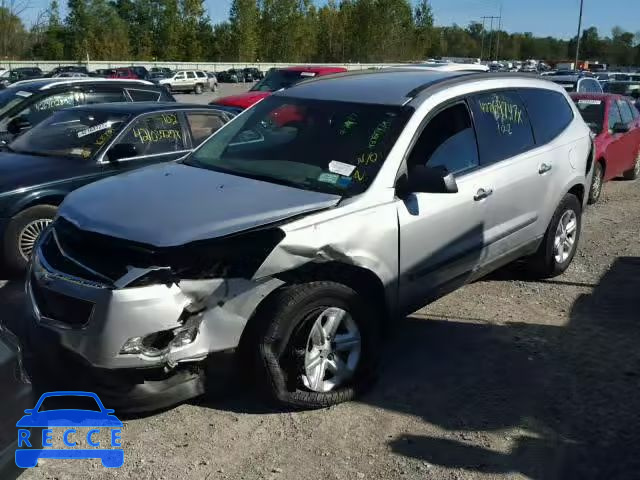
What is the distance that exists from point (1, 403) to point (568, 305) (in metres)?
4.50

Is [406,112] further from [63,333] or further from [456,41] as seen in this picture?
[456,41]

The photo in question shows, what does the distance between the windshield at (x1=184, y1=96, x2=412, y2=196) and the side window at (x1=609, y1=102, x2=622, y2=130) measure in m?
6.83

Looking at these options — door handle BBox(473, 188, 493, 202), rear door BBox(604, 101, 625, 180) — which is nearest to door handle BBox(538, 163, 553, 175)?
door handle BBox(473, 188, 493, 202)

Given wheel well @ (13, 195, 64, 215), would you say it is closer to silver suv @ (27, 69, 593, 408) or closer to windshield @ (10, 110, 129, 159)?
windshield @ (10, 110, 129, 159)

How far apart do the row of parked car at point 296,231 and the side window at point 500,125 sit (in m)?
0.02

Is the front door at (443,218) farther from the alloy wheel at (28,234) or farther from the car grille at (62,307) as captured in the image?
the alloy wheel at (28,234)

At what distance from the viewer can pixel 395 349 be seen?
15.6 feet

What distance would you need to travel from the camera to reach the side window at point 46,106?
912 cm

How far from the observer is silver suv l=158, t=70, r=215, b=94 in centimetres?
4673

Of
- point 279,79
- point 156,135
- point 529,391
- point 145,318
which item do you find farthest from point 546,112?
point 279,79

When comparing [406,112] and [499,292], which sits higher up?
[406,112]

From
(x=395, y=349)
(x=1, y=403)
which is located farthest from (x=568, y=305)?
(x=1, y=403)

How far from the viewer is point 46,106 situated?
9.23 m

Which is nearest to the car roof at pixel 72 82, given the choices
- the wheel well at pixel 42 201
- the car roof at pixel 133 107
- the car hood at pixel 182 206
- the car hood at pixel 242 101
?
the car roof at pixel 133 107
